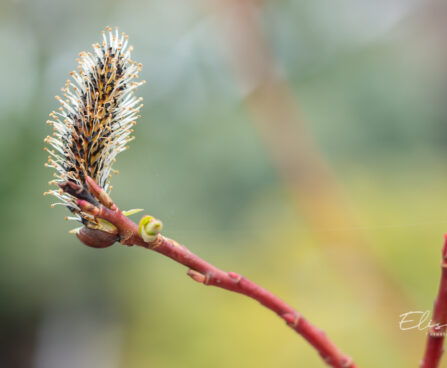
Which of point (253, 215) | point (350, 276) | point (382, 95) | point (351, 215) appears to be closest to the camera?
point (350, 276)

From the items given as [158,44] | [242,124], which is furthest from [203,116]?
[158,44]

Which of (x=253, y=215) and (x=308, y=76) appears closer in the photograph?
(x=253, y=215)

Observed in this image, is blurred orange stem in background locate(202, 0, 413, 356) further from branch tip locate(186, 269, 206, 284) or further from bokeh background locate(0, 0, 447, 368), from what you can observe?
branch tip locate(186, 269, 206, 284)

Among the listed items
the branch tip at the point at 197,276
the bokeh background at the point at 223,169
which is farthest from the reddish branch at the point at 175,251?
the bokeh background at the point at 223,169

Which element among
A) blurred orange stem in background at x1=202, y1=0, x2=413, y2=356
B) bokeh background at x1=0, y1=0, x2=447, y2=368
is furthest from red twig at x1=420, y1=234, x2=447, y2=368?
bokeh background at x1=0, y1=0, x2=447, y2=368

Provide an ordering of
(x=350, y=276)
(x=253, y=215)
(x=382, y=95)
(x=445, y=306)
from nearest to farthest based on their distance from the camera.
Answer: (x=445, y=306) → (x=350, y=276) → (x=253, y=215) → (x=382, y=95)

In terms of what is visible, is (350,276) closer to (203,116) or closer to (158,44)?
(203,116)
